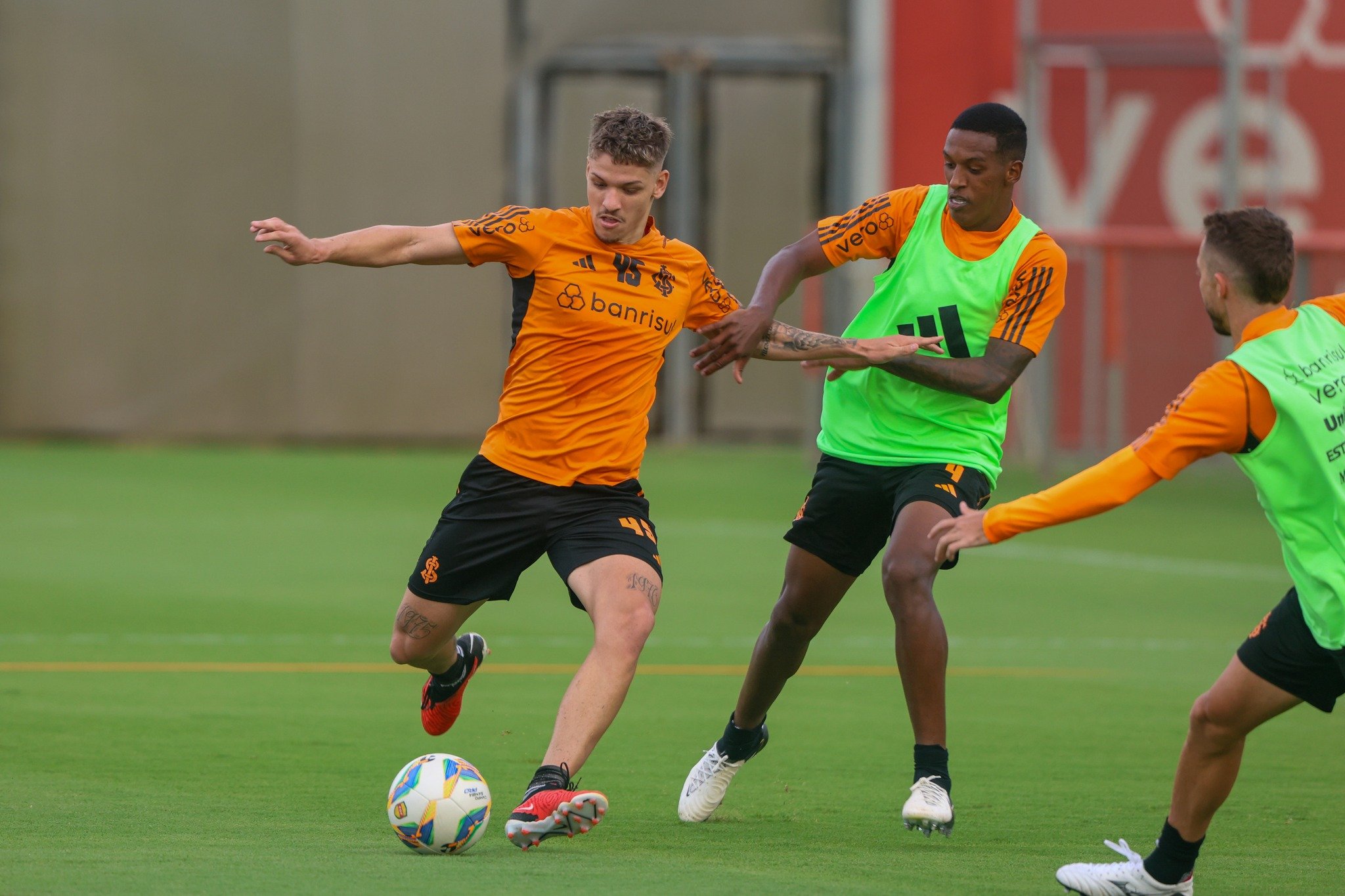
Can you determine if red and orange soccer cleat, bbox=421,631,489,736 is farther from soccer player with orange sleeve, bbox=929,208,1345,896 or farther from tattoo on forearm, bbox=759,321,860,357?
soccer player with orange sleeve, bbox=929,208,1345,896

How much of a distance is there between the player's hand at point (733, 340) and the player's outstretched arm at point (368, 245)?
0.89 meters

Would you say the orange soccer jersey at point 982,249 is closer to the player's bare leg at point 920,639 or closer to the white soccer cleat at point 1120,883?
the player's bare leg at point 920,639

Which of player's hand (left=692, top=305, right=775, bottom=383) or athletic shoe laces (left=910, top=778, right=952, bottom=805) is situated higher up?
player's hand (left=692, top=305, right=775, bottom=383)

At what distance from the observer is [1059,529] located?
645 inches

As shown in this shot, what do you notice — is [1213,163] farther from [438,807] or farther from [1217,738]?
[438,807]

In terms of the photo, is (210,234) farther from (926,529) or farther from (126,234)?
(926,529)

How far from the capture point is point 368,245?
6020mm

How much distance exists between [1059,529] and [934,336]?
10150 mm

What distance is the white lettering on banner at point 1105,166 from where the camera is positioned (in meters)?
22.2

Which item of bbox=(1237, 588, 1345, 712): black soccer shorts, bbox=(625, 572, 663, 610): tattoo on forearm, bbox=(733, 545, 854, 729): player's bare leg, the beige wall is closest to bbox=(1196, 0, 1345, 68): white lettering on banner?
the beige wall

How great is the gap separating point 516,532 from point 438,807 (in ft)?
3.75

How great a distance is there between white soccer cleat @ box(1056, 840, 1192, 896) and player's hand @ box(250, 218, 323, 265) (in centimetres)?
286

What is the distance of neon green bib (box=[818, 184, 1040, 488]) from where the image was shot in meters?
6.53

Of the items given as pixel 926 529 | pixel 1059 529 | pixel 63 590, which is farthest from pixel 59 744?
pixel 1059 529
